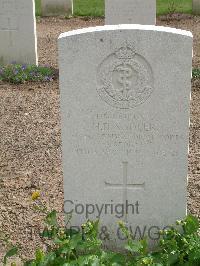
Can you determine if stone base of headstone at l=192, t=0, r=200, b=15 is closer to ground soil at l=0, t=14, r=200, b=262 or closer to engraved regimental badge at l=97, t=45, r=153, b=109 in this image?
ground soil at l=0, t=14, r=200, b=262

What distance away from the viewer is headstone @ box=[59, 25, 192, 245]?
3.14 m

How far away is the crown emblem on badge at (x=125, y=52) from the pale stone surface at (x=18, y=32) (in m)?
4.90

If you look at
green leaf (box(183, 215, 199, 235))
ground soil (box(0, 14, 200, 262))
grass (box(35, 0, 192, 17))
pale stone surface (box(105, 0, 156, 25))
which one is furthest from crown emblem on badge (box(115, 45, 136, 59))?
grass (box(35, 0, 192, 17))

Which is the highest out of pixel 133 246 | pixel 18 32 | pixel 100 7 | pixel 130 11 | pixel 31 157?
pixel 130 11

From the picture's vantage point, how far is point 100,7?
13172mm

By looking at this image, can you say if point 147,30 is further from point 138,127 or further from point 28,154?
point 28,154

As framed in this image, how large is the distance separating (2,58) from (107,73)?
17.8 ft

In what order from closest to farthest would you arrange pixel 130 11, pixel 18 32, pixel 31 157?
pixel 31 157 → pixel 18 32 → pixel 130 11

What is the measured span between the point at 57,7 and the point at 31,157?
772cm

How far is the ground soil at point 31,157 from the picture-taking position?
418 centimetres

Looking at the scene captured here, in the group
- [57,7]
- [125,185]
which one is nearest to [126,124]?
[125,185]

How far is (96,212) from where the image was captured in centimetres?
354

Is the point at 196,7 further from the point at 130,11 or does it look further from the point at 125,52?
the point at 125,52

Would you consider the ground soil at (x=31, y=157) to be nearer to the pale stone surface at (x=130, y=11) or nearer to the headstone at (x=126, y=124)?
the headstone at (x=126, y=124)
